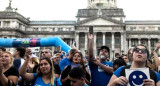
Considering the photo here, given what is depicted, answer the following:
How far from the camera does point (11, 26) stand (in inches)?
2544

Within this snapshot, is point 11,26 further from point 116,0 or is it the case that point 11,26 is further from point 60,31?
point 116,0

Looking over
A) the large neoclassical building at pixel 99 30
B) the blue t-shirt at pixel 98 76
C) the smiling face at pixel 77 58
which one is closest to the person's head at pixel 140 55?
the smiling face at pixel 77 58

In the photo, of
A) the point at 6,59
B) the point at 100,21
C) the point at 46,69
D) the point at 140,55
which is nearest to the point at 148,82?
the point at 140,55

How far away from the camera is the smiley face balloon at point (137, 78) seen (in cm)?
375

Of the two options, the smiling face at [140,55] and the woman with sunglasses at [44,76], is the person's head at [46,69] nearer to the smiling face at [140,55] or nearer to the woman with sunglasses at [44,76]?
the woman with sunglasses at [44,76]

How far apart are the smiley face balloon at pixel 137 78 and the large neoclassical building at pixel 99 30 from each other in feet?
186

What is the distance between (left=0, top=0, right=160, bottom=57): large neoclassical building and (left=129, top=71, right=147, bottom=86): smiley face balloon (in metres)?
Result: 56.6

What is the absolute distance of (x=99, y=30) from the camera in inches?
2522

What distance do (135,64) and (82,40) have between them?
60732mm

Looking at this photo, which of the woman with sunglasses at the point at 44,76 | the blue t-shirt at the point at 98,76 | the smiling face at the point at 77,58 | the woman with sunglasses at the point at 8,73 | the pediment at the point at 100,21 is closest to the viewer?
the woman with sunglasses at the point at 8,73

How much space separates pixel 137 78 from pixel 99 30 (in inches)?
2389

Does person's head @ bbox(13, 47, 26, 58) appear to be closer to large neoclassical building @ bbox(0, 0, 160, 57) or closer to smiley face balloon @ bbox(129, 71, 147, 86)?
smiley face balloon @ bbox(129, 71, 147, 86)

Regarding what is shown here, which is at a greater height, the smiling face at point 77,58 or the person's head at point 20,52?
the person's head at point 20,52

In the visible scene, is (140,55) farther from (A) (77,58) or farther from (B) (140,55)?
(A) (77,58)
